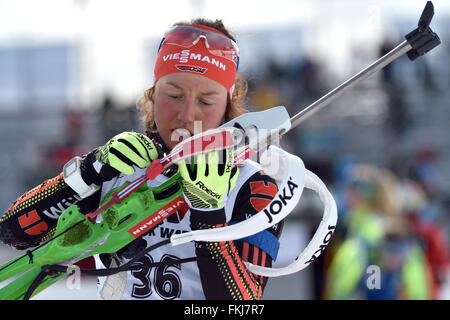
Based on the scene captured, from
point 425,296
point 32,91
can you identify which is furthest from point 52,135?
point 425,296

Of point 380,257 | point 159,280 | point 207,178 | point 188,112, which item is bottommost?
point 380,257

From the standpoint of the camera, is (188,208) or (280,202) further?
(188,208)

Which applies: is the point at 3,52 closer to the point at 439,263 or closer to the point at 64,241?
the point at 439,263

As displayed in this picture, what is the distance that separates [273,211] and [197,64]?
1.64 ft

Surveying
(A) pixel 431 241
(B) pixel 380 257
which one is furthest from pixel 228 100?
(A) pixel 431 241

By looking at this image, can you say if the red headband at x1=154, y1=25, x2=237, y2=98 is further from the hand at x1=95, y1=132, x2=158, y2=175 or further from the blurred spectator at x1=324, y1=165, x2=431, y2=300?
the blurred spectator at x1=324, y1=165, x2=431, y2=300

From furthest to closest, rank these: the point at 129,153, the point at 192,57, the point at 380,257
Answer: the point at 380,257
the point at 192,57
the point at 129,153

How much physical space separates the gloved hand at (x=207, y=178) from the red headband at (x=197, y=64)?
0.37 meters

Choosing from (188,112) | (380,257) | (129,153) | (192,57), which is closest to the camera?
(129,153)

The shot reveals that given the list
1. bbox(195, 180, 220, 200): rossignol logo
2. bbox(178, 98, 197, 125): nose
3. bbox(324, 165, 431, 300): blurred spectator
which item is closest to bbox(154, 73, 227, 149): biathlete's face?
bbox(178, 98, 197, 125): nose

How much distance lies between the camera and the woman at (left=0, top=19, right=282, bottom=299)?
175 centimetres

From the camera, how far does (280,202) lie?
1.71 m

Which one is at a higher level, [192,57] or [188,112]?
[192,57]

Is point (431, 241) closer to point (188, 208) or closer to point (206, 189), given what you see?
point (188, 208)
